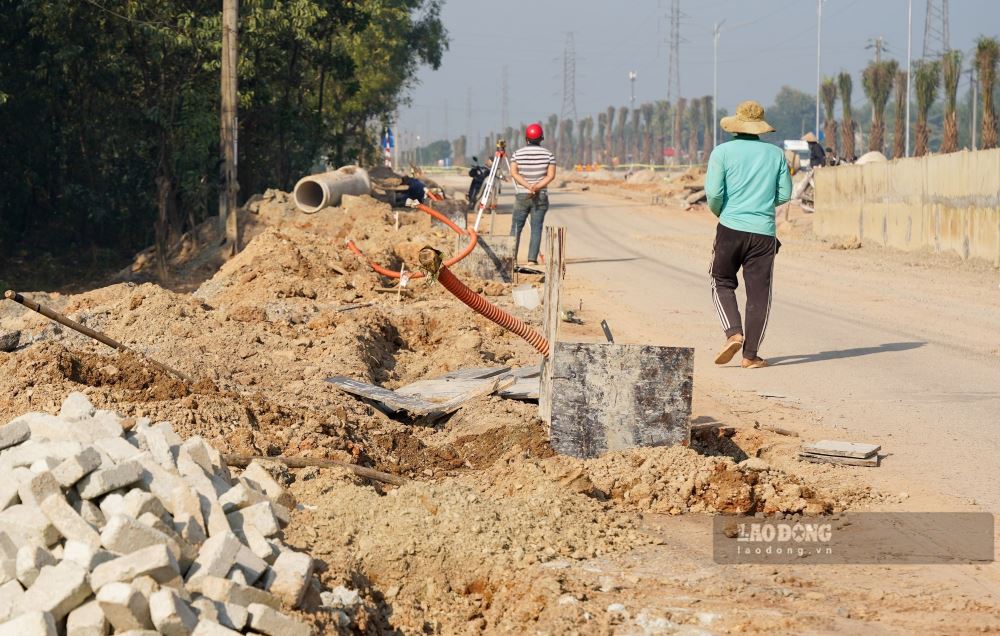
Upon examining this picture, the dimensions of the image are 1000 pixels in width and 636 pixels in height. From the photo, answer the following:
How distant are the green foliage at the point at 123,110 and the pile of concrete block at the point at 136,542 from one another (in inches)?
693

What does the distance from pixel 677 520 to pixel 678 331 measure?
6.19 metres

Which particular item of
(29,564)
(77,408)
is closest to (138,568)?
(29,564)

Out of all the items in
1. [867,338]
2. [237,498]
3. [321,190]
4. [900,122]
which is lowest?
[867,338]

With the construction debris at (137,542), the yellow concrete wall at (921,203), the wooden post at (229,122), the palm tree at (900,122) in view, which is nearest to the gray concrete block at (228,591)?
the construction debris at (137,542)

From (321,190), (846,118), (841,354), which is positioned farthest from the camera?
(846,118)

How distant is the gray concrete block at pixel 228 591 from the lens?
3.97 m

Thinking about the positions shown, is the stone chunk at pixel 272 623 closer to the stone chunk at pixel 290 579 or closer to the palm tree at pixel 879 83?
the stone chunk at pixel 290 579

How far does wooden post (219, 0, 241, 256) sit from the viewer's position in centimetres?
2061

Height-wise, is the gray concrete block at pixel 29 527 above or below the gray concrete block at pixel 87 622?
above

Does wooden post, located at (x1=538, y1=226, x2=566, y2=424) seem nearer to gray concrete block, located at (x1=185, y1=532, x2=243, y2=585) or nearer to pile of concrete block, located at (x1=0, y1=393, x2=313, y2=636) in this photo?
pile of concrete block, located at (x1=0, y1=393, x2=313, y2=636)

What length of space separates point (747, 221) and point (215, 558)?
20.6 feet

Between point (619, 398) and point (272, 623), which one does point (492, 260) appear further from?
point (272, 623)

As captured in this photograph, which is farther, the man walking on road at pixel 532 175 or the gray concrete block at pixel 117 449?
the man walking on road at pixel 532 175

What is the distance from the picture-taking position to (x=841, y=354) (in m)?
10.5
